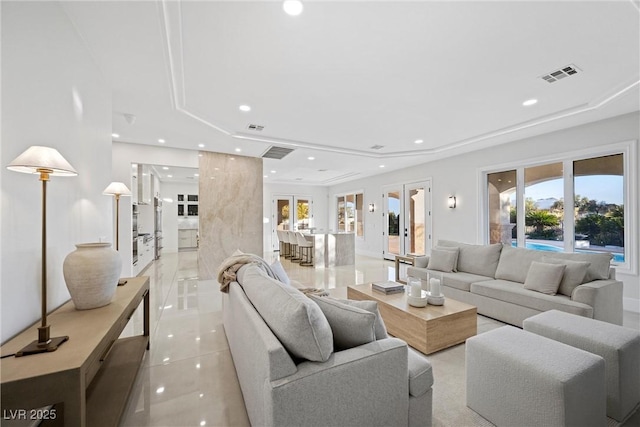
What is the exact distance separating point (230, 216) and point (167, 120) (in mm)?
2574

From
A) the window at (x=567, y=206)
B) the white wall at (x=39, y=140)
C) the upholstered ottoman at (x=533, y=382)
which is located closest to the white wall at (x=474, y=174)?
the window at (x=567, y=206)

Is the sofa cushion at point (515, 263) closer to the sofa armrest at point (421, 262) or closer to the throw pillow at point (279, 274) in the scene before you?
the sofa armrest at point (421, 262)

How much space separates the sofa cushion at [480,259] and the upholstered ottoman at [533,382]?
2510 millimetres

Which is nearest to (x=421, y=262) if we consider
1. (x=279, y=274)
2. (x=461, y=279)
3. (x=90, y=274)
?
(x=461, y=279)

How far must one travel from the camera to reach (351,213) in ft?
35.0

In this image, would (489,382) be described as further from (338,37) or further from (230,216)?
(230,216)

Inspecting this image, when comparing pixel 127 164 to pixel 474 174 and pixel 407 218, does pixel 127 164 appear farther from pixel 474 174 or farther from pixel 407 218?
pixel 474 174

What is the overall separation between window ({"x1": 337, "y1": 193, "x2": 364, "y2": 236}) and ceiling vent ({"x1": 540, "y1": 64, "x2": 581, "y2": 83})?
23.1 feet

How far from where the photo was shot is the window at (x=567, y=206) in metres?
4.01

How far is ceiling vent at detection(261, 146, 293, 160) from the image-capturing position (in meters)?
5.69

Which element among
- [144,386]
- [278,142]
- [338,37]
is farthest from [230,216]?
[338,37]

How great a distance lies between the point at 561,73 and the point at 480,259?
264 cm

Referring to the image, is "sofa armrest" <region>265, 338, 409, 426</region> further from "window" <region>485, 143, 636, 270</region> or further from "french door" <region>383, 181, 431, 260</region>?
"french door" <region>383, 181, 431, 260</region>

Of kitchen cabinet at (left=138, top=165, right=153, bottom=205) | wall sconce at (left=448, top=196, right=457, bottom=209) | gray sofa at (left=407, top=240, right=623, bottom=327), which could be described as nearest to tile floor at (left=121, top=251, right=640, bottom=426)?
gray sofa at (left=407, top=240, right=623, bottom=327)
